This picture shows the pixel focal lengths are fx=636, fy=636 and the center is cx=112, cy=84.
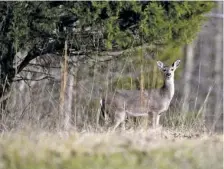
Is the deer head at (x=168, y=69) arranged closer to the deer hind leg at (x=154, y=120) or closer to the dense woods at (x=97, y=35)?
the dense woods at (x=97, y=35)

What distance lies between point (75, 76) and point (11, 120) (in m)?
3.25

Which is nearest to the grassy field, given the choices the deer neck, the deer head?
the deer head

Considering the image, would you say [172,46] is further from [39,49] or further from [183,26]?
[39,49]

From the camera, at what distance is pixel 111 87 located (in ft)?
37.1

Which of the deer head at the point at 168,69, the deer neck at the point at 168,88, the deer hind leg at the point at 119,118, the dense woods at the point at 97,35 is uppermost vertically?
the dense woods at the point at 97,35

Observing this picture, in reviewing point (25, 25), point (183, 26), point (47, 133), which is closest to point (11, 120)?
point (47, 133)

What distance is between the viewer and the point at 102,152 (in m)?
7.41

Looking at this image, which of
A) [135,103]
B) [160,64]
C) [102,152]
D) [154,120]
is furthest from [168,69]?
[102,152]

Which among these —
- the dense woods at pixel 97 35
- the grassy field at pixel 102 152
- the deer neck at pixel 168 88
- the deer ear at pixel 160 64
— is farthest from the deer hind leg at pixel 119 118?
the grassy field at pixel 102 152

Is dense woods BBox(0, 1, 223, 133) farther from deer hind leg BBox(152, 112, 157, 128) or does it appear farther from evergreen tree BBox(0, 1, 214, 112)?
deer hind leg BBox(152, 112, 157, 128)

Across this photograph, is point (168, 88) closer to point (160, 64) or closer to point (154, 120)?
point (160, 64)

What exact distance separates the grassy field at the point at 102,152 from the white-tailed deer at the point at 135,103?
2.61 meters

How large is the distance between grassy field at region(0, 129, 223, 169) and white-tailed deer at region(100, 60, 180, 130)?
2611mm

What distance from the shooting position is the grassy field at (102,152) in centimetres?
715
